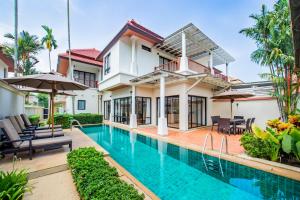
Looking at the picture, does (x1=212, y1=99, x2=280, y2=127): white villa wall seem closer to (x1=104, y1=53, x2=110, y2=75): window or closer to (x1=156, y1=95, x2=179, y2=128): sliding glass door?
(x1=156, y1=95, x2=179, y2=128): sliding glass door

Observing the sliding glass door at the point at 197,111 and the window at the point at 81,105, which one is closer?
the sliding glass door at the point at 197,111

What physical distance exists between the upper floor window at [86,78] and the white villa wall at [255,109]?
16.8m

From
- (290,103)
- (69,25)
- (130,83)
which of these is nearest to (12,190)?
(130,83)

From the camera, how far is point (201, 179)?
452 centimetres

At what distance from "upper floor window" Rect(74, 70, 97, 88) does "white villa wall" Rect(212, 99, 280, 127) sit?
16763mm

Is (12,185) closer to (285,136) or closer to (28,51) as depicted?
(285,136)

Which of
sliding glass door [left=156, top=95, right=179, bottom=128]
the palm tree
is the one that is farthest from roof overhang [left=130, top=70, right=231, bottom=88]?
the palm tree

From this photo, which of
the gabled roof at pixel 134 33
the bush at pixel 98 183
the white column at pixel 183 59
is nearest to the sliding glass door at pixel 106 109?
the gabled roof at pixel 134 33

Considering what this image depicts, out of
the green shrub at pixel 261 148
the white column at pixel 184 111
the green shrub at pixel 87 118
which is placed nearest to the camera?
→ the green shrub at pixel 261 148

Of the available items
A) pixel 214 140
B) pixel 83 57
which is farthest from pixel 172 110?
pixel 83 57

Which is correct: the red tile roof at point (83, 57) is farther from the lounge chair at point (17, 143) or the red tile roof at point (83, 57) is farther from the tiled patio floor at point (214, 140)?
the lounge chair at point (17, 143)

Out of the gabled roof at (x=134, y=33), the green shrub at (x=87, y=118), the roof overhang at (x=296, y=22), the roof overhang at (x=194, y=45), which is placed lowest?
the green shrub at (x=87, y=118)

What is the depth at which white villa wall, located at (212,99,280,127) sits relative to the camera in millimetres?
12398

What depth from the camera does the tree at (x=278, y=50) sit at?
945cm
